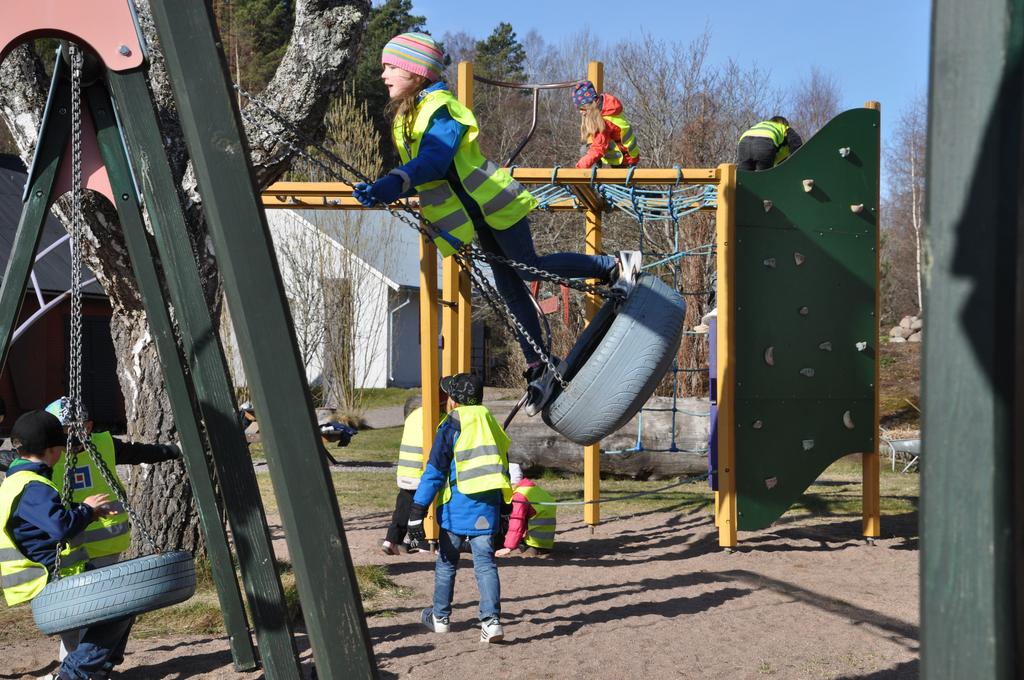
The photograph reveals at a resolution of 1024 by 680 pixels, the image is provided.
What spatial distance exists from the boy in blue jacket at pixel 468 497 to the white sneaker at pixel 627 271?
1.32 meters

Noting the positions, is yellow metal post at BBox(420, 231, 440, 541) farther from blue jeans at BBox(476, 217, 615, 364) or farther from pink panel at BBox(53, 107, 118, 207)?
pink panel at BBox(53, 107, 118, 207)

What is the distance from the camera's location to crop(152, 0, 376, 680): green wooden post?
6.25 feet

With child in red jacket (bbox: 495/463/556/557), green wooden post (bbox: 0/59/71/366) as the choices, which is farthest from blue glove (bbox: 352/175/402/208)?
child in red jacket (bbox: 495/463/556/557)

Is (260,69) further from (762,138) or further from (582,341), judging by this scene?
(582,341)

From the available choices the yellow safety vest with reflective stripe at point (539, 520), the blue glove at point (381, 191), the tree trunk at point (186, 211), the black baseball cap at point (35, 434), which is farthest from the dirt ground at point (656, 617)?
the blue glove at point (381, 191)

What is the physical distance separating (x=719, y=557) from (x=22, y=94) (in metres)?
5.37

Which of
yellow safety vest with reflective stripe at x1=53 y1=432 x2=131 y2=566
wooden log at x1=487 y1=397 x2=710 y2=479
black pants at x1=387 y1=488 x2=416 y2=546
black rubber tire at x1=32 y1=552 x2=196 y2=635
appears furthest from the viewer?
wooden log at x1=487 y1=397 x2=710 y2=479

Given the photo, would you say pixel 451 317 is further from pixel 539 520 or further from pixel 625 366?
pixel 625 366

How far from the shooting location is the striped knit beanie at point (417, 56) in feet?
14.1

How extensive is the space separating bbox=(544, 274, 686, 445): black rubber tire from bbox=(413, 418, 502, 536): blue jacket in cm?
112

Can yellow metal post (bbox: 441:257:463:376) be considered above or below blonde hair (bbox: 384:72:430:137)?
below

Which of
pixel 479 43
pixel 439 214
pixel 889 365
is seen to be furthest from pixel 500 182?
pixel 479 43

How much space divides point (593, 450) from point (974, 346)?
6648 millimetres

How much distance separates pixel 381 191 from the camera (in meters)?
3.99
